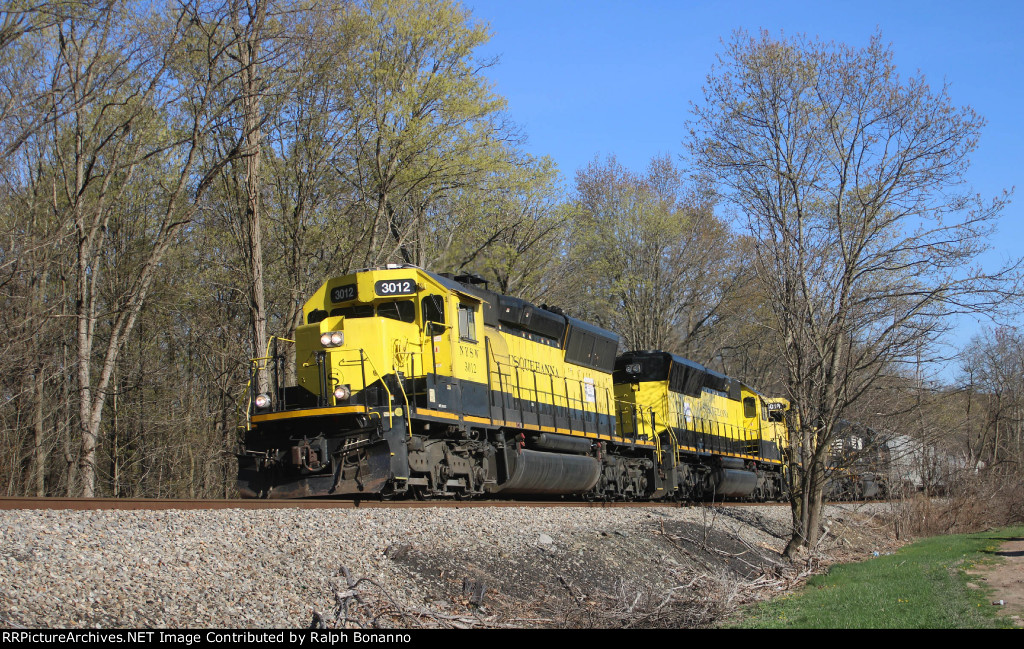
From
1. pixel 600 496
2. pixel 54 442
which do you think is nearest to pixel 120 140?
pixel 54 442

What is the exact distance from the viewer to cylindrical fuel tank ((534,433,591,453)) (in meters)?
16.2

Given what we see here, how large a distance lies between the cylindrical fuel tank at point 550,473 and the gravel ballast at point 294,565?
1.48 metres

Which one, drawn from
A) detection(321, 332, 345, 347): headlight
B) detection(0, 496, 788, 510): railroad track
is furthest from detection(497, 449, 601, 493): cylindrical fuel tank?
detection(321, 332, 345, 347): headlight

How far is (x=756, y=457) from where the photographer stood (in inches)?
1101

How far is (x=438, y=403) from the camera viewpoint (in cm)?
1311

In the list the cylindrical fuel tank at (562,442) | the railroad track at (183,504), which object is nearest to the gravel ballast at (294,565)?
the railroad track at (183,504)

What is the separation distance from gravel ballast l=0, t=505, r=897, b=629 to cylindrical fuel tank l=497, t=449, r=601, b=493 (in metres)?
1.48

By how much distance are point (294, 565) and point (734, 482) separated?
18726 millimetres

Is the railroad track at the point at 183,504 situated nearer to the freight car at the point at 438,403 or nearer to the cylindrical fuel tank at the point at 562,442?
the freight car at the point at 438,403

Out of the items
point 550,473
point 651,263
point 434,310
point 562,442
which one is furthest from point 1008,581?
point 651,263

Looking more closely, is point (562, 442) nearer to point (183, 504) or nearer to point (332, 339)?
point (332, 339)

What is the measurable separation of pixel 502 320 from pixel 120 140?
980 centimetres

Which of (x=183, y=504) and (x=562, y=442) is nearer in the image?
(x=183, y=504)

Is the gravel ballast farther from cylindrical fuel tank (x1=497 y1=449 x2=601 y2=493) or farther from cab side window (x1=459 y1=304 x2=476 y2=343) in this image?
cab side window (x1=459 y1=304 x2=476 y2=343)
